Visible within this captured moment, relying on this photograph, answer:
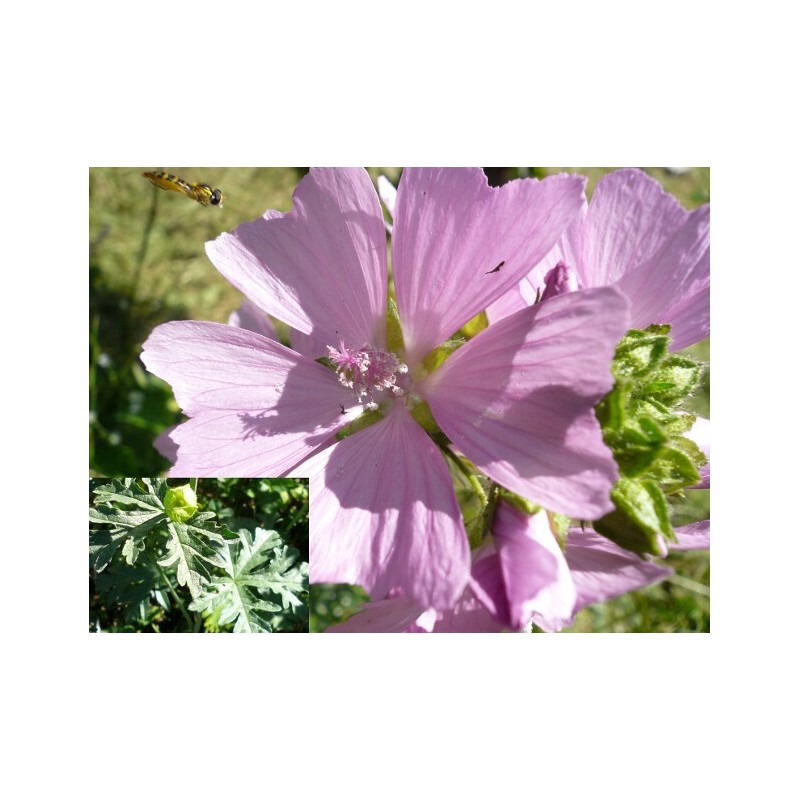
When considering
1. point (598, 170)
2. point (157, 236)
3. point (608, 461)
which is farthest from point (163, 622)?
point (598, 170)

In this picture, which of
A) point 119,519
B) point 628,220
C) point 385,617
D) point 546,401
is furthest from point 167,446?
point 628,220

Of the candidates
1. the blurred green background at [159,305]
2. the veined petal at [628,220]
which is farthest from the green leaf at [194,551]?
the veined petal at [628,220]

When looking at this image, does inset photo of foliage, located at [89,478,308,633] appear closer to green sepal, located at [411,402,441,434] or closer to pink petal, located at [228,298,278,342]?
green sepal, located at [411,402,441,434]

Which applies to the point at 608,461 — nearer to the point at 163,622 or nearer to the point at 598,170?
the point at 163,622

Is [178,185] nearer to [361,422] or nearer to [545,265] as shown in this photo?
[361,422]

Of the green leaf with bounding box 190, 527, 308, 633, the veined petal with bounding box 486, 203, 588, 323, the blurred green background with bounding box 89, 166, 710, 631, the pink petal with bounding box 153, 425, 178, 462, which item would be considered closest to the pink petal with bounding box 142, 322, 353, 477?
the green leaf with bounding box 190, 527, 308, 633

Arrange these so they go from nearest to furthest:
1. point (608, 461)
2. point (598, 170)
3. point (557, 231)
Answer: point (608, 461)
point (557, 231)
point (598, 170)
